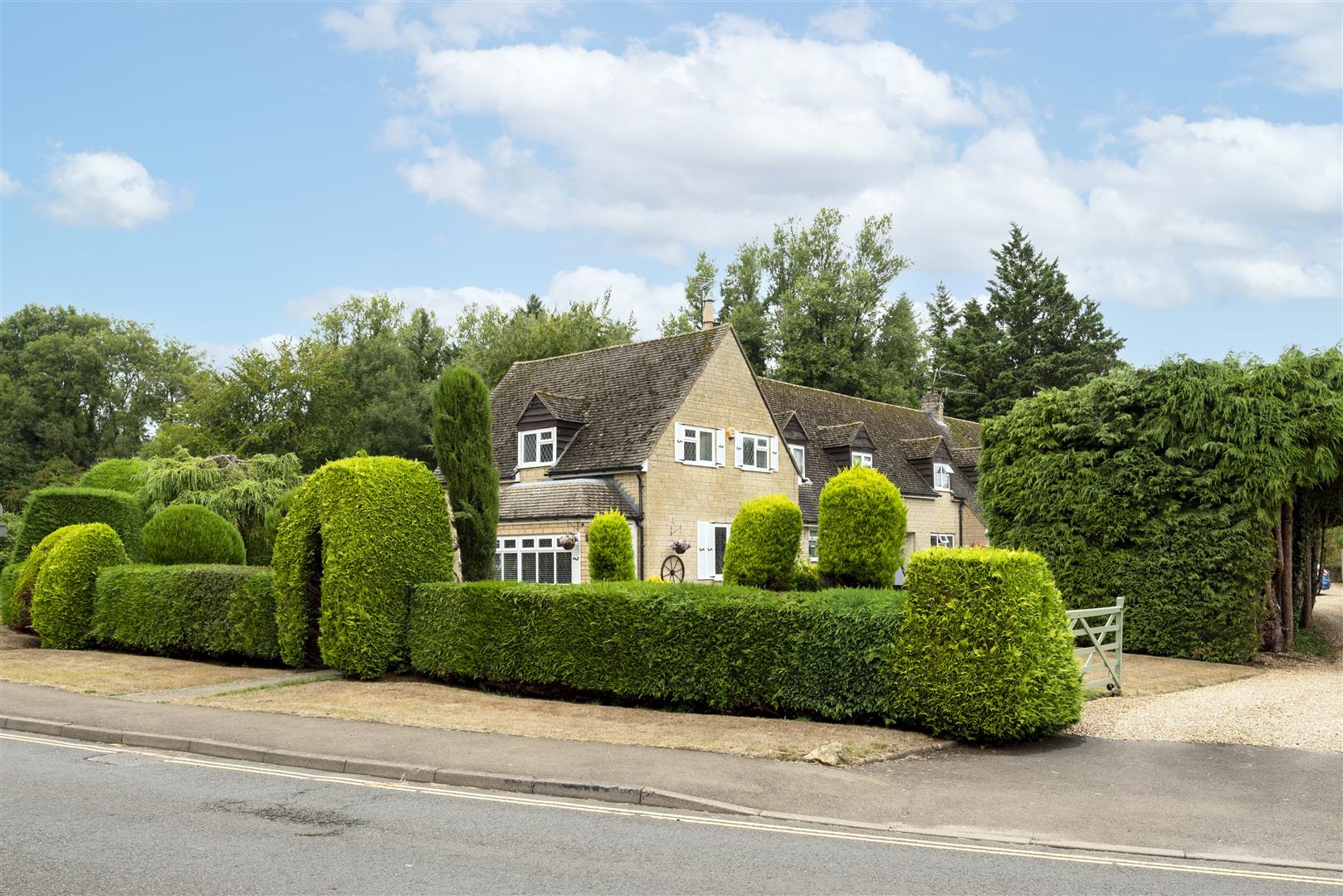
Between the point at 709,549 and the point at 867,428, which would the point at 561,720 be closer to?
the point at 709,549

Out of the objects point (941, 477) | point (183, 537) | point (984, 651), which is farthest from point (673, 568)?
point (984, 651)

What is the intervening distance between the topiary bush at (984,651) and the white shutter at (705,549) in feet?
72.3

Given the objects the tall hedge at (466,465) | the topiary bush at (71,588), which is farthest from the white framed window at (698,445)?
the topiary bush at (71,588)

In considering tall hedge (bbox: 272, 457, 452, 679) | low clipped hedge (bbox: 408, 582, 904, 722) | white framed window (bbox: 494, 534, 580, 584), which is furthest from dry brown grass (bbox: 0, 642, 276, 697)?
white framed window (bbox: 494, 534, 580, 584)

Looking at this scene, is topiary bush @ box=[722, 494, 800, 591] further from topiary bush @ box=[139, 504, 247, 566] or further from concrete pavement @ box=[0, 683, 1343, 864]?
topiary bush @ box=[139, 504, 247, 566]

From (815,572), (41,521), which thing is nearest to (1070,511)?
(815,572)

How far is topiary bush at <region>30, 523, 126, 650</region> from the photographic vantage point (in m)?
22.4

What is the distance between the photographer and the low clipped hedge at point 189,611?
62.2 ft

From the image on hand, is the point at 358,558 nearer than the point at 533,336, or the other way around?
the point at 358,558

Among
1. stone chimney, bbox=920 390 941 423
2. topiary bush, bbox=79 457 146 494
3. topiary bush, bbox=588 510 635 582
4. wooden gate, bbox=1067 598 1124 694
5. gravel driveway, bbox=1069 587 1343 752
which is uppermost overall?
stone chimney, bbox=920 390 941 423

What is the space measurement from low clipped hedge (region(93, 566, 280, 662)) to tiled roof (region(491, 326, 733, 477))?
12.5 m

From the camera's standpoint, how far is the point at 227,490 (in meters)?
32.8

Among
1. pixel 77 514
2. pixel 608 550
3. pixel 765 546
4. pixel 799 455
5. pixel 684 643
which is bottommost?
pixel 684 643

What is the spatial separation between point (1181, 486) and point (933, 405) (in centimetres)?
3328
